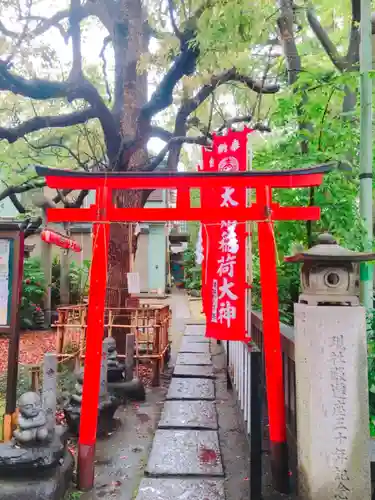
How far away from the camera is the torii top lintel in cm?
456

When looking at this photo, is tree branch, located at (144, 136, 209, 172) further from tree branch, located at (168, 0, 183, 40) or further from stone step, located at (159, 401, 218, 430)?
stone step, located at (159, 401, 218, 430)

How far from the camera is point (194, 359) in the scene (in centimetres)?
1052

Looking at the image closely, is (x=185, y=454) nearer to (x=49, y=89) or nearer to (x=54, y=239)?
(x=49, y=89)

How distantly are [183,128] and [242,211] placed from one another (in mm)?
5504

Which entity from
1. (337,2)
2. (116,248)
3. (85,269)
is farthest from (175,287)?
(337,2)

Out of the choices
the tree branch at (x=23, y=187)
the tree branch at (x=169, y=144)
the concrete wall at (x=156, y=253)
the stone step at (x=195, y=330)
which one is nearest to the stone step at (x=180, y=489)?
the tree branch at (x=169, y=144)

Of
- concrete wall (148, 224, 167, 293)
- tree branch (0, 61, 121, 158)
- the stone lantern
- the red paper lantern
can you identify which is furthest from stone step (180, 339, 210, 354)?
concrete wall (148, 224, 167, 293)

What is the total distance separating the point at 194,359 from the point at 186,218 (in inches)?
260

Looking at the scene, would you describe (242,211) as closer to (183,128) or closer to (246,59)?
(246,59)

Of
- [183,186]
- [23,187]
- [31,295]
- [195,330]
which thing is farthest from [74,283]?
[183,186]

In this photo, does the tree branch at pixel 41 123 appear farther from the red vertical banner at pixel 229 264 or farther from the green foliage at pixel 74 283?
the green foliage at pixel 74 283

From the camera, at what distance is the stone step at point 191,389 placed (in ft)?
24.8

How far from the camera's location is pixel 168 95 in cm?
748

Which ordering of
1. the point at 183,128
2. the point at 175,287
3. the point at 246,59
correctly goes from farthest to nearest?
the point at 175,287, the point at 183,128, the point at 246,59
